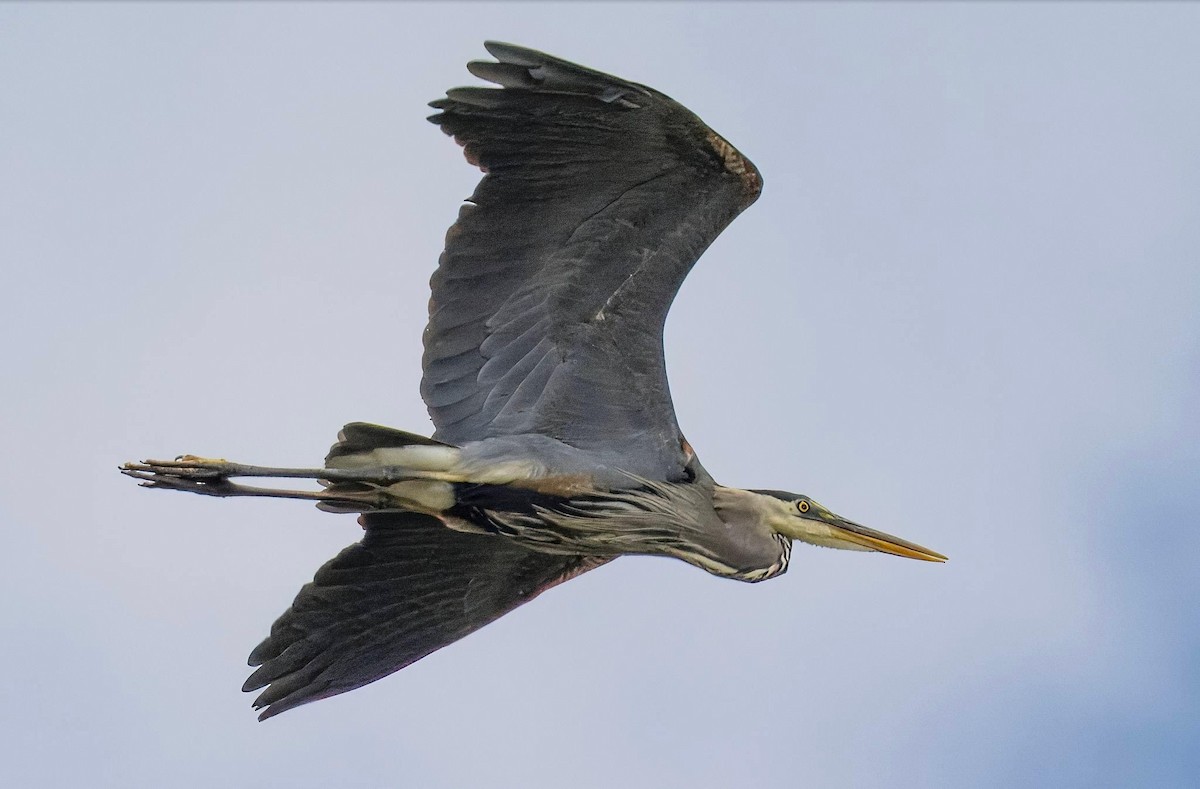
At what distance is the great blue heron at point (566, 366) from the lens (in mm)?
8547

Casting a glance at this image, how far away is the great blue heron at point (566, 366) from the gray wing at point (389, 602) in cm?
40

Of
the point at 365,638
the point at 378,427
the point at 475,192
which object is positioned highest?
the point at 475,192

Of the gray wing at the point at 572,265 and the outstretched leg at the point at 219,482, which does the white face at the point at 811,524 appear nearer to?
the gray wing at the point at 572,265

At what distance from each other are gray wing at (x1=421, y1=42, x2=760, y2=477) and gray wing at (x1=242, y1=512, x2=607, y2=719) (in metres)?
0.85

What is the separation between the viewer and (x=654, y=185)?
28.4ft

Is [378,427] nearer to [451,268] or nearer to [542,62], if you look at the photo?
[451,268]

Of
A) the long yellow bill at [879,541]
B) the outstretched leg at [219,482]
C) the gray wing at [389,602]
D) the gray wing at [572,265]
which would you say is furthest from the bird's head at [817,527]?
the outstretched leg at [219,482]

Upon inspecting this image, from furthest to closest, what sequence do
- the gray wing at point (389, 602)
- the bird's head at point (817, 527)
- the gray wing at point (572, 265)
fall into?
the gray wing at point (389, 602) < the bird's head at point (817, 527) < the gray wing at point (572, 265)

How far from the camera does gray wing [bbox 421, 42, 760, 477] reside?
852cm

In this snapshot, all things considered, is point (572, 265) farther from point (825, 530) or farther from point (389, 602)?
point (389, 602)

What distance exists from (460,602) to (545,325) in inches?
67.0

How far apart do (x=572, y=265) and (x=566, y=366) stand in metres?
0.50

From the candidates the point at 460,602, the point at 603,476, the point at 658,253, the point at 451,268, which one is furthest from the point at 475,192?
the point at 460,602

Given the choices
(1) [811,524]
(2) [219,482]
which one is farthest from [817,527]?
(2) [219,482]
